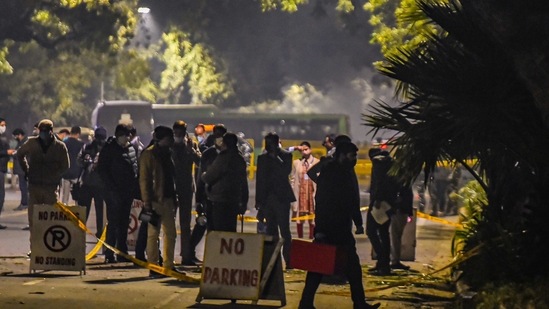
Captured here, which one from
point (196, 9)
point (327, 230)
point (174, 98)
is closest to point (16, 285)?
point (327, 230)

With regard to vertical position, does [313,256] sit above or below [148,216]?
below

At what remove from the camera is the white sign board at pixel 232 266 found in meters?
13.4

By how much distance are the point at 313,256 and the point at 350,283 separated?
57 centimetres

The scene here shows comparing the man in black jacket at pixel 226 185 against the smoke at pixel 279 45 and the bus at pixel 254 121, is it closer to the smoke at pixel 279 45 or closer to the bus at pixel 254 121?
the smoke at pixel 279 45

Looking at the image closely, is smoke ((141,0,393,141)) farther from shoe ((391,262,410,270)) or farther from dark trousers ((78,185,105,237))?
shoe ((391,262,410,270))

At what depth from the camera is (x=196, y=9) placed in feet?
169

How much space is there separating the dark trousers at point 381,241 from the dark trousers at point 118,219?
301 cm

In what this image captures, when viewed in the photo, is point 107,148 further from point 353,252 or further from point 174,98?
point 174,98

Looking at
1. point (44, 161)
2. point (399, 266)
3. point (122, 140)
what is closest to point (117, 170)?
point (122, 140)

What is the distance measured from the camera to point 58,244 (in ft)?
52.2

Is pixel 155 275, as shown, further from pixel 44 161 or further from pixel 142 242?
pixel 44 161

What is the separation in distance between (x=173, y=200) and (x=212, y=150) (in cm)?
170

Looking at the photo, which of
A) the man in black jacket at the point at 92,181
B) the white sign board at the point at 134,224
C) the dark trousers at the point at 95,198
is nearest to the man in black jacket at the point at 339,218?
the white sign board at the point at 134,224

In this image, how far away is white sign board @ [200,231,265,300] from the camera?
43.9ft
